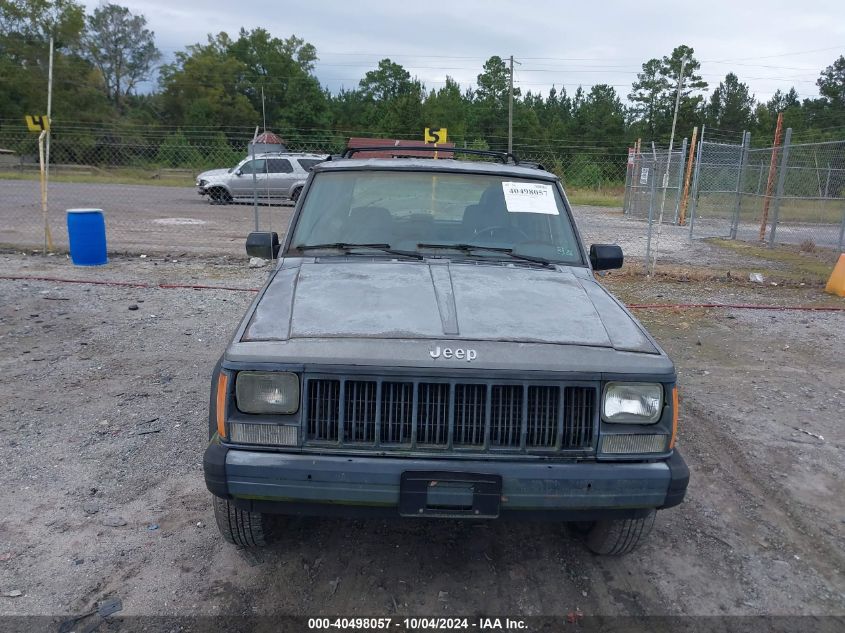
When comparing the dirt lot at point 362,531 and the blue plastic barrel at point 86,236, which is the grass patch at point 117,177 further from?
the dirt lot at point 362,531

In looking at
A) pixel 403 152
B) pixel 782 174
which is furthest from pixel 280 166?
pixel 403 152

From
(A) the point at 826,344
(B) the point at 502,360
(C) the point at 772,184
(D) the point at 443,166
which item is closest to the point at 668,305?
(A) the point at 826,344

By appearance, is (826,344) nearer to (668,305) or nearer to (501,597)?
(668,305)

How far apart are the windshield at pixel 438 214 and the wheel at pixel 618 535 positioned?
4.95 ft

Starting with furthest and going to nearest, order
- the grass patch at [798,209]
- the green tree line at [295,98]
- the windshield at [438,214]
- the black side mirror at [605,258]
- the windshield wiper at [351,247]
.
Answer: the green tree line at [295,98], the grass patch at [798,209], the black side mirror at [605,258], the windshield at [438,214], the windshield wiper at [351,247]

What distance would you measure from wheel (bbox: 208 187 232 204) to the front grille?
19469 mm

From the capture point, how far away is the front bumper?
8.44ft

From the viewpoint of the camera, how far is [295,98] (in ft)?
180

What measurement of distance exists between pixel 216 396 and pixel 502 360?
1.16 metres

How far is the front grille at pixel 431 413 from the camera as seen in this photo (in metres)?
2.62

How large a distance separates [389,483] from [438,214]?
201 cm

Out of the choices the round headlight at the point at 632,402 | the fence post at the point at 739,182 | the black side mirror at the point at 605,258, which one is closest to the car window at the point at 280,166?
the fence post at the point at 739,182

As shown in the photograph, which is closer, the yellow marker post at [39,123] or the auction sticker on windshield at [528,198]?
the auction sticker on windshield at [528,198]

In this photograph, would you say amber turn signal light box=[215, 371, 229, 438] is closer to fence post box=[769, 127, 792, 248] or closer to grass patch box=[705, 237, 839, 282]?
grass patch box=[705, 237, 839, 282]
